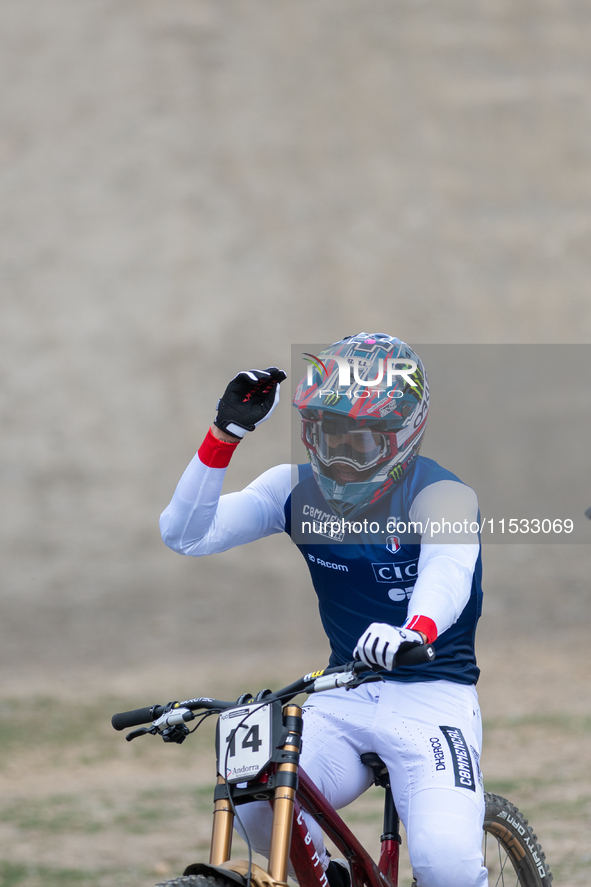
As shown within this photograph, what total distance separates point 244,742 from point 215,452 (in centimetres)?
106

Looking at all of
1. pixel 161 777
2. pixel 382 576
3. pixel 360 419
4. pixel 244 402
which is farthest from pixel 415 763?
pixel 161 777

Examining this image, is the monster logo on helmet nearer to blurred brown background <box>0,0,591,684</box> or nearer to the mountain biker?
the mountain biker

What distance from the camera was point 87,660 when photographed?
37.2 ft

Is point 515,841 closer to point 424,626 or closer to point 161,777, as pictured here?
point 424,626

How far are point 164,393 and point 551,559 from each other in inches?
244

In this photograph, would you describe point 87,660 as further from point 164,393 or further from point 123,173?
point 123,173

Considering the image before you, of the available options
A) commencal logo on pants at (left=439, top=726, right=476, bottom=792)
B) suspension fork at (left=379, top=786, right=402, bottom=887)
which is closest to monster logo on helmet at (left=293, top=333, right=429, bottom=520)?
commencal logo on pants at (left=439, top=726, right=476, bottom=792)

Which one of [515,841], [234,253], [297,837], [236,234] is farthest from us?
[236,234]

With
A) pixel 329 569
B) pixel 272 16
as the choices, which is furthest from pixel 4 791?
pixel 272 16

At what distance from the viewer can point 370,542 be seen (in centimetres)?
351

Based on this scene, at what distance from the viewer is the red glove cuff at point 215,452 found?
11.1 ft

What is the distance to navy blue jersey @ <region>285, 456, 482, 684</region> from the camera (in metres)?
3.50

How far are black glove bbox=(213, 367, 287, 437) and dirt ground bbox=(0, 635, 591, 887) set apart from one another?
3.66 meters

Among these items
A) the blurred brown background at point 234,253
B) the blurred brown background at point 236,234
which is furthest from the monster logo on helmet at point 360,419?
the blurred brown background at point 236,234
